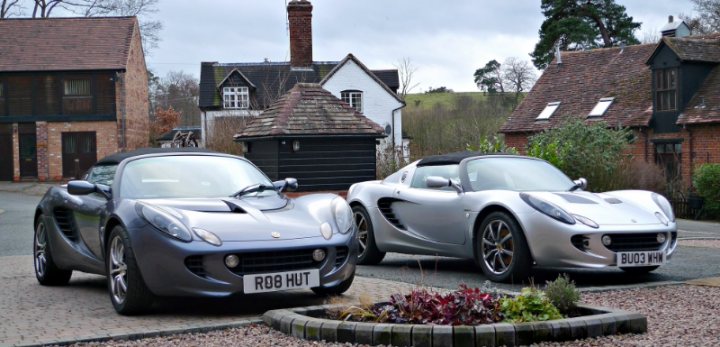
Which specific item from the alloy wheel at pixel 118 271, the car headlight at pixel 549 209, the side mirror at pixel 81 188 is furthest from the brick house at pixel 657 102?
the alloy wheel at pixel 118 271

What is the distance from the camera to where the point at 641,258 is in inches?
349

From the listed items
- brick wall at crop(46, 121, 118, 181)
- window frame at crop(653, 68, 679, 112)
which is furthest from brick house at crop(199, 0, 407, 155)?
window frame at crop(653, 68, 679, 112)

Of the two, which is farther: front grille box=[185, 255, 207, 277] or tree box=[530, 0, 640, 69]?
tree box=[530, 0, 640, 69]

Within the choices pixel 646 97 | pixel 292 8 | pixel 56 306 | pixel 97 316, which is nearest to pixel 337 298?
pixel 97 316

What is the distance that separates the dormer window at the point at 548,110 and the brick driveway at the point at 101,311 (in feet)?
103

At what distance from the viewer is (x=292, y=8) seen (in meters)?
Answer: 27.0

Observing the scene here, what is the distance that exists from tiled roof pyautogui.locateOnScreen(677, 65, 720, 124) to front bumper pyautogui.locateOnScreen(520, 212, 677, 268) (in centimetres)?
2503

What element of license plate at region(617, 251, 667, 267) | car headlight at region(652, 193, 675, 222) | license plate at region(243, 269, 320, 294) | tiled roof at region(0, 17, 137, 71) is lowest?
license plate at region(617, 251, 667, 267)

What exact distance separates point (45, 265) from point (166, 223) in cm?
Answer: 297

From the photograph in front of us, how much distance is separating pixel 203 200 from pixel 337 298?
1.38 m

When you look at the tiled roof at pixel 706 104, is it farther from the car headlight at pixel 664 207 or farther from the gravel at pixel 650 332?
the gravel at pixel 650 332

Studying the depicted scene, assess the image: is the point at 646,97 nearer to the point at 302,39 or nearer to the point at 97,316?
the point at 302,39

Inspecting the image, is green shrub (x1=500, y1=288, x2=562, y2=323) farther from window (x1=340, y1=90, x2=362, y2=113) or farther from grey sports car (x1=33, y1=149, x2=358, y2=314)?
window (x1=340, y1=90, x2=362, y2=113)

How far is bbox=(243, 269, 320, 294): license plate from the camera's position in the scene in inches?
270
